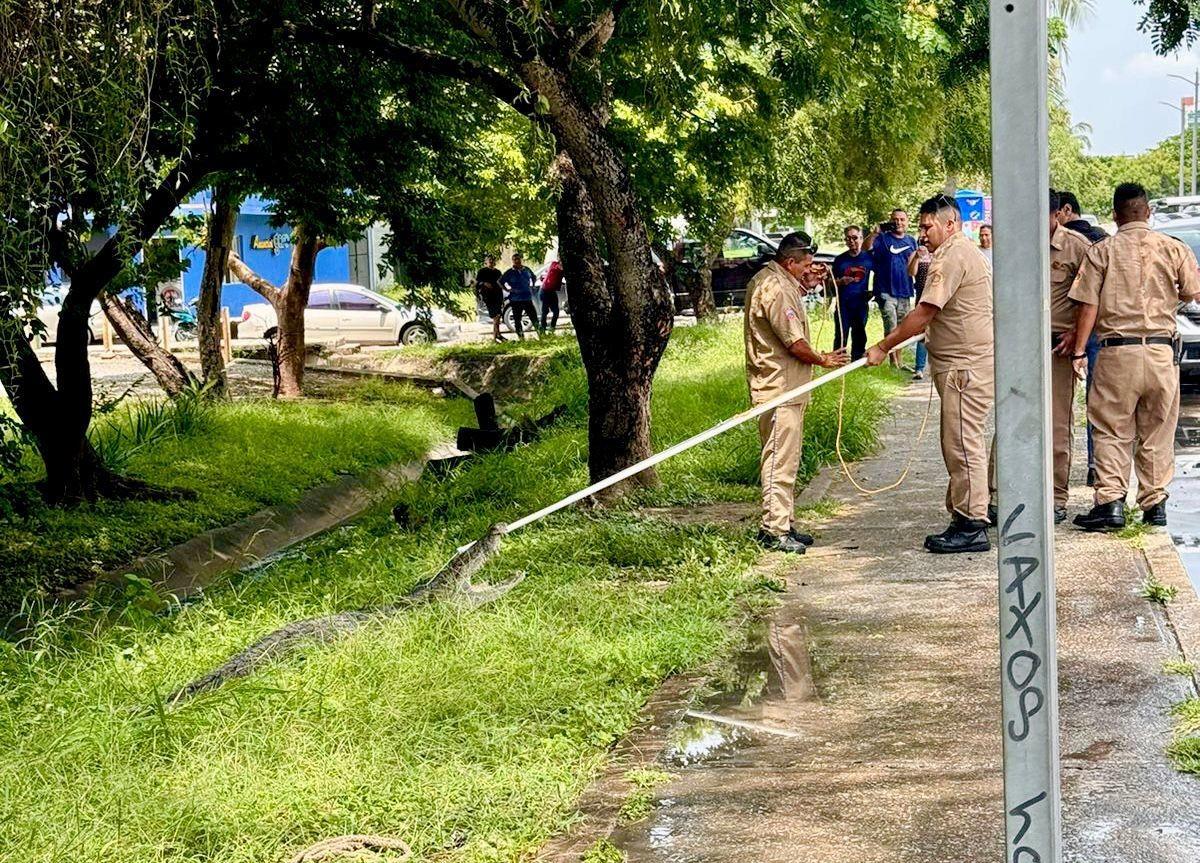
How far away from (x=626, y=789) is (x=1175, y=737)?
6.63 feet

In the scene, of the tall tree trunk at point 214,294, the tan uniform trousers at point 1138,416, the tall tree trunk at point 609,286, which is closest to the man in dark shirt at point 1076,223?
the tan uniform trousers at point 1138,416

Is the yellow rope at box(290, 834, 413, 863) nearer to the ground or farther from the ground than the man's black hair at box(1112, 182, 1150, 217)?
nearer to the ground

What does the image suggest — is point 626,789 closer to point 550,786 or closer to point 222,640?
point 550,786

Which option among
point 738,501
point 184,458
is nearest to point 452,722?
point 738,501

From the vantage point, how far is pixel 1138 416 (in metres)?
9.21

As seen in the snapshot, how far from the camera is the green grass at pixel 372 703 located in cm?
507

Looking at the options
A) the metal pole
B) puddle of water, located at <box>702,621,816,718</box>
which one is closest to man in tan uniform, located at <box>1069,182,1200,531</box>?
puddle of water, located at <box>702,621,816,718</box>

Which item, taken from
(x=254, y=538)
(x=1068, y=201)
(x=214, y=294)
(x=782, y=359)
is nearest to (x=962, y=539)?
(x=782, y=359)

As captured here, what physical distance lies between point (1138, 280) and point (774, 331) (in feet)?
7.16

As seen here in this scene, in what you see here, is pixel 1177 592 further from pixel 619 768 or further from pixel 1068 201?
pixel 1068 201

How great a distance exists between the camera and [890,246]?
1814 centimetres

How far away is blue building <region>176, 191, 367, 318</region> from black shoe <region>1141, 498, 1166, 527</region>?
30.0 m

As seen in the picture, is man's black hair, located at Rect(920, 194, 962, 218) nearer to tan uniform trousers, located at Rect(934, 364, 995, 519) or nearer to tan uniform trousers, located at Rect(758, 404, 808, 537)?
tan uniform trousers, located at Rect(934, 364, 995, 519)

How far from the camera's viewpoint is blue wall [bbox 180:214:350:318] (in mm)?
39875
